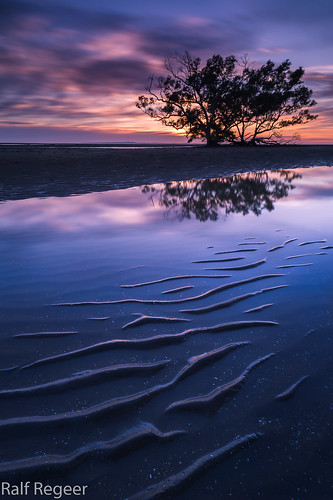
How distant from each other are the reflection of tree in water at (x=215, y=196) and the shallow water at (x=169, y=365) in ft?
6.93

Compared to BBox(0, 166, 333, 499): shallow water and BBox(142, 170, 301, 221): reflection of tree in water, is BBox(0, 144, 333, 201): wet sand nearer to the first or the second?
BBox(142, 170, 301, 221): reflection of tree in water

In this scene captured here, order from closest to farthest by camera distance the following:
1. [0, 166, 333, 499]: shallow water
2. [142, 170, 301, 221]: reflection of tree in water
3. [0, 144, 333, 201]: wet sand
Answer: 1. [0, 166, 333, 499]: shallow water
2. [142, 170, 301, 221]: reflection of tree in water
3. [0, 144, 333, 201]: wet sand

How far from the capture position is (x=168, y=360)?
87.1 inches

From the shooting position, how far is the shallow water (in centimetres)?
150

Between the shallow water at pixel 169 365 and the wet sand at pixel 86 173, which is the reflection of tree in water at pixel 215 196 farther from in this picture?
the shallow water at pixel 169 365

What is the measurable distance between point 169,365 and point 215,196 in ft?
21.7

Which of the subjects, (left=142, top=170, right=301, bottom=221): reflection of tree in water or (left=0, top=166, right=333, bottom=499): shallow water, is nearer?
(left=0, top=166, right=333, bottom=499): shallow water

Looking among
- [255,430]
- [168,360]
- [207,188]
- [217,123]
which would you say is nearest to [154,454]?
[255,430]

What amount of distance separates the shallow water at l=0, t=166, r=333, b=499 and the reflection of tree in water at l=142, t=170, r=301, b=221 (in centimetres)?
211

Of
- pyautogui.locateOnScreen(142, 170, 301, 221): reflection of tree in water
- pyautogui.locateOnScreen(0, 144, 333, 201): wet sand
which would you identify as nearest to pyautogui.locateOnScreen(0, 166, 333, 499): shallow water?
pyautogui.locateOnScreen(142, 170, 301, 221): reflection of tree in water

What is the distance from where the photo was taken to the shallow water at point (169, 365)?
150 centimetres

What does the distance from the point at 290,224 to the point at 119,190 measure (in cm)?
587

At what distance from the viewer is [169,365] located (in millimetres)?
2164

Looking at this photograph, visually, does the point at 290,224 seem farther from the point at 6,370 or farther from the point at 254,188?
the point at 6,370
